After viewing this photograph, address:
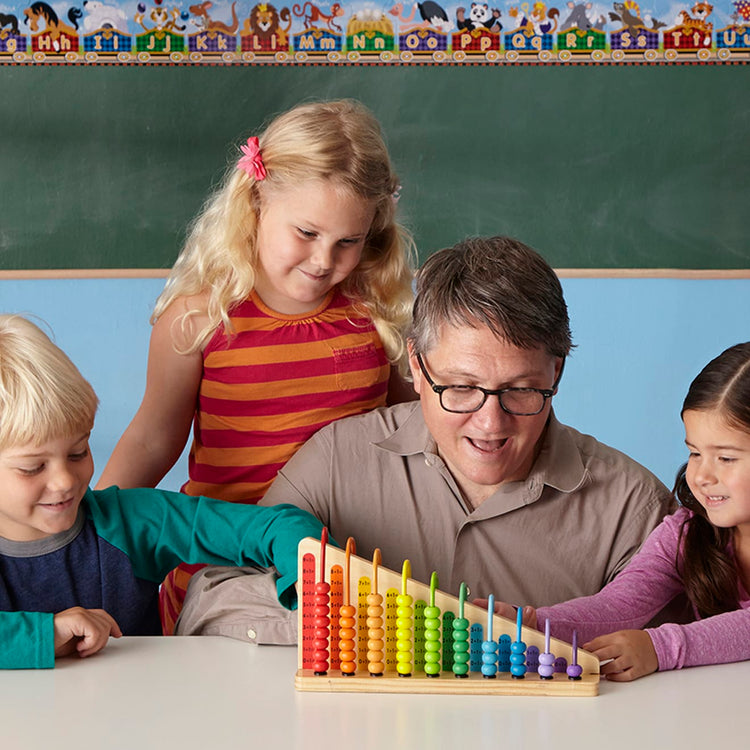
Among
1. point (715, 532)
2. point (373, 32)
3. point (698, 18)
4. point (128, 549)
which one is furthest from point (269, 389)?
point (698, 18)

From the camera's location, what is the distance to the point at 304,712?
1.30 metres

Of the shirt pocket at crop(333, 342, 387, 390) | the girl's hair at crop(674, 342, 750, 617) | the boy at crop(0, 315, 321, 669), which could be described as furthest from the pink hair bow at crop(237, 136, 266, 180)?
the girl's hair at crop(674, 342, 750, 617)

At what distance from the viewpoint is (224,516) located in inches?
69.1

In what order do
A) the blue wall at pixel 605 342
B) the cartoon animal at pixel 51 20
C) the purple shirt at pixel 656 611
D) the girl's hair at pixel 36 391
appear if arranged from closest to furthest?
the purple shirt at pixel 656 611 → the girl's hair at pixel 36 391 → the cartoon animal at pixel 51 20 → the blue wall at pixel 605 342

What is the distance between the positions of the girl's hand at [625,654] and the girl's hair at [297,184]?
99cm

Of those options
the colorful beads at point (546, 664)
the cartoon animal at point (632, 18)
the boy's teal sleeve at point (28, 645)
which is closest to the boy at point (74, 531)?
the boy's teal sleeve at point (28, 645)

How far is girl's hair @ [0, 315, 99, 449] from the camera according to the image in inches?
62.6

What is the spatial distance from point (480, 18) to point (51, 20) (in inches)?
67.8

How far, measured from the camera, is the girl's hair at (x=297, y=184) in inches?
85.7

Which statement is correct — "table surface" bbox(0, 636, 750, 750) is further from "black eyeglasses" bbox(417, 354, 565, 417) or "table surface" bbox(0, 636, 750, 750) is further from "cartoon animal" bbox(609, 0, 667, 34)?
"cartoon animal" bbox(609, 0, 667, 34)

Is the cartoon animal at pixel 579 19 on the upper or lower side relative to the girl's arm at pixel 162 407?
upper

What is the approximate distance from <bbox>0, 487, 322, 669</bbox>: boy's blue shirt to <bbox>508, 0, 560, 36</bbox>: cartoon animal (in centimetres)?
314

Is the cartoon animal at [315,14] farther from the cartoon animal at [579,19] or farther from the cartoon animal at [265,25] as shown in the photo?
the cartoon animal at [579,19]

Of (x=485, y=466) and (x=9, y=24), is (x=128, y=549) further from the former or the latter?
(x=9, y=24)
